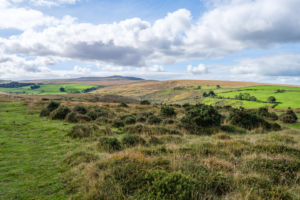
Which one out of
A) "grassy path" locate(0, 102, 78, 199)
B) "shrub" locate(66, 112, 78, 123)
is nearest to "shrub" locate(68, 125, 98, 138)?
"grassy path" locate(0, 102, 78, 199)

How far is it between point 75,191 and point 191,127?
12076mm

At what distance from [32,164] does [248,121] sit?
19.3 meters

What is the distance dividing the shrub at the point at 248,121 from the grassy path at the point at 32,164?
54.7 ft

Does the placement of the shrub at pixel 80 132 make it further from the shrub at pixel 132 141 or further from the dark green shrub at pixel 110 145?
the shrub at pixel 132 141

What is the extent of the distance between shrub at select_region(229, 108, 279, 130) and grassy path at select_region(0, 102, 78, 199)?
16679mm

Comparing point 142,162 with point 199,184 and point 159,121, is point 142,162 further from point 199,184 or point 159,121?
point 159,121

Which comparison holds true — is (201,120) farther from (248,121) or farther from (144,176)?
(144,176)

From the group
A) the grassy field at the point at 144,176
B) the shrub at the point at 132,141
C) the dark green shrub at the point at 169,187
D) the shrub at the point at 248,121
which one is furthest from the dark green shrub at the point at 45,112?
the shrub at the point at 248,121

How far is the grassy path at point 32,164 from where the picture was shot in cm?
483

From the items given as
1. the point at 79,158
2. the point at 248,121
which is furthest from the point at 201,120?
the point at 79,158

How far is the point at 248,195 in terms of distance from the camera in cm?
408

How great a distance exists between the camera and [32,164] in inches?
266

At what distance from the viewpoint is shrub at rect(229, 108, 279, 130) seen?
1659cm

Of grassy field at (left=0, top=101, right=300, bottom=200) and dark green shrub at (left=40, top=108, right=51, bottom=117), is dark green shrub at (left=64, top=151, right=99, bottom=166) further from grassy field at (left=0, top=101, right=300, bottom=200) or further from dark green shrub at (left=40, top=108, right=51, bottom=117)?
dark green shrub at (left=40, top=108, right=51, bottom=117)
